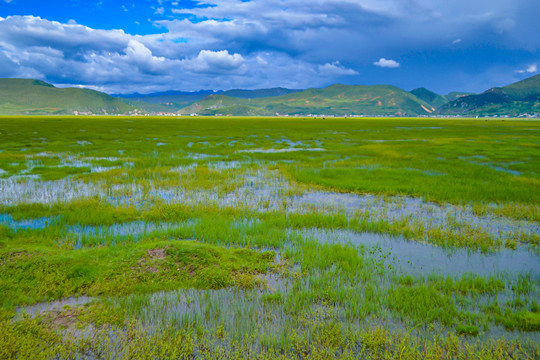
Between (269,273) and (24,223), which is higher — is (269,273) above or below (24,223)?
below

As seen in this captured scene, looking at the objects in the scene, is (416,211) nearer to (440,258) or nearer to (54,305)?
(440,258)

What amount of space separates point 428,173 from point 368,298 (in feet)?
64.5

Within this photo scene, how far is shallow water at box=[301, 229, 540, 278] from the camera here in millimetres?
9172

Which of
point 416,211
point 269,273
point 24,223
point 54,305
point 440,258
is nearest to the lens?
point 54,305

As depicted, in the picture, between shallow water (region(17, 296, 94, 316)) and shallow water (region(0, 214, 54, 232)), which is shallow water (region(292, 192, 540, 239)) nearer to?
shallow water (region(17, 296, 94, 316))

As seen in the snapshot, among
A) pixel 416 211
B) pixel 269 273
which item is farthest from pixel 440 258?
pixel 269 273

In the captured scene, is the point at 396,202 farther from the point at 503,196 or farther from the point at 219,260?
the point at 219,260

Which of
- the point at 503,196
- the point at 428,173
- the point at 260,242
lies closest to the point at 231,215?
the point at 260,242

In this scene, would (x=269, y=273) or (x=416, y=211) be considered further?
(x=416, y=211)

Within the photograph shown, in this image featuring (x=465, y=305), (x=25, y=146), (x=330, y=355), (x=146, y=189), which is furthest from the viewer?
(x=25, y=146)

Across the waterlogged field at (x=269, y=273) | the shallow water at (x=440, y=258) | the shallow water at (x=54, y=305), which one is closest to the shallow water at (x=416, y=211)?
the waterlogged field at (x=269, y=273)

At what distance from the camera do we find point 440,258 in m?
10.0

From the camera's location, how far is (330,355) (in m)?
5.72

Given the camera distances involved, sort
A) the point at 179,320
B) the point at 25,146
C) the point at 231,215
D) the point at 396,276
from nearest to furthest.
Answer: the point at 179,320, the point at 396,276, the point at 231,215, the point at 25,146
